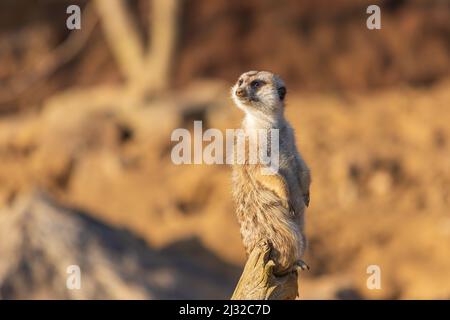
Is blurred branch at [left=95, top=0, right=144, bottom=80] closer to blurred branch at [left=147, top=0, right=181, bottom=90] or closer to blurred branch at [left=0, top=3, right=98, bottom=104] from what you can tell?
blurred branch at [left=147, top=0, right=181, bottom=90]

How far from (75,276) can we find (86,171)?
4.14m

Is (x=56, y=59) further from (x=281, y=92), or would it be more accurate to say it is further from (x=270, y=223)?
(x=270, y=223)

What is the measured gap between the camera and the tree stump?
3729 mm

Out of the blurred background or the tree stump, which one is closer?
the tree stump

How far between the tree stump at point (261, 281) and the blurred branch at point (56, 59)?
1026 cm

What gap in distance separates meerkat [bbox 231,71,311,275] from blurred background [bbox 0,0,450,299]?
2.56m

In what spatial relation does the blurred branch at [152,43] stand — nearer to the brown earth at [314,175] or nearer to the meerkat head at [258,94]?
the brown earth at [314,175]

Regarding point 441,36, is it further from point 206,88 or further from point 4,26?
point 4,26

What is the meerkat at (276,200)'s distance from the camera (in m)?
3.86

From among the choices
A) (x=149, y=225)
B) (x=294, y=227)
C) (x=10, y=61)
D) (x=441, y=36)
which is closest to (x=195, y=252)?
(x=149, y=225)

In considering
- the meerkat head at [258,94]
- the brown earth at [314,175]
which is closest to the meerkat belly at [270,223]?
the meerkat head at [258,94]

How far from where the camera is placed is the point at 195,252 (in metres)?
8.00

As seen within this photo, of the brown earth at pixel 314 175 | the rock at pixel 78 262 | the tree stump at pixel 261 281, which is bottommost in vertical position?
the tree stump at pixel 261 281

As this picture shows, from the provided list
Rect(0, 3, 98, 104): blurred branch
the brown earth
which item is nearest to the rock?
the brown earth
